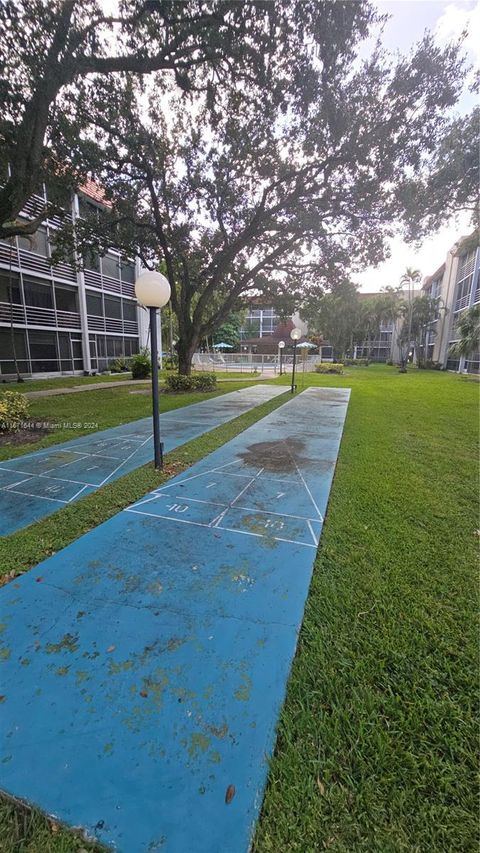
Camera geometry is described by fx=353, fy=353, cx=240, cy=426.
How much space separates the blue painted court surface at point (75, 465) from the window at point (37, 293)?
12555 mm

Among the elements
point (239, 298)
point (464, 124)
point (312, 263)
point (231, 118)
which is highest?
point (231, 118)

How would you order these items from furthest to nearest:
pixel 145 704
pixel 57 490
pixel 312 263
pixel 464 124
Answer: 1. pixel 312 263
2. pixel 464 124
3. pixel 57 490
4. pixel 145 704

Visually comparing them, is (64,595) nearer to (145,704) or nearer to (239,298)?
(145,704)

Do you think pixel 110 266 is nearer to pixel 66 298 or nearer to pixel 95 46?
pixel 66 298

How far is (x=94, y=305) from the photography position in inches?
824

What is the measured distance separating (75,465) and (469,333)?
19.2 meters

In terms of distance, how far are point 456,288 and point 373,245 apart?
21767 millimetres

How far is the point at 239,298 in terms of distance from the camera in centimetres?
1584

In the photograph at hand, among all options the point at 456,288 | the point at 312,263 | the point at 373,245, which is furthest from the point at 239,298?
the point at 456,288

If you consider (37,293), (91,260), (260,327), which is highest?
(260,327)

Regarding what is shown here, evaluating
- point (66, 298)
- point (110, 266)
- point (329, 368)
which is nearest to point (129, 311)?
point (110, 266)

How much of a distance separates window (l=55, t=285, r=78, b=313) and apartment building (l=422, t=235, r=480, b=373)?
75.6 feet

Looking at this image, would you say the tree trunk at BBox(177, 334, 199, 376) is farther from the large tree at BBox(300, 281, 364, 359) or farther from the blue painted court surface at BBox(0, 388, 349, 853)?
the large tree at BBox(300, 281, 364, 359)

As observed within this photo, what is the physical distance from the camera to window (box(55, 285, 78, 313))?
60.2ft
